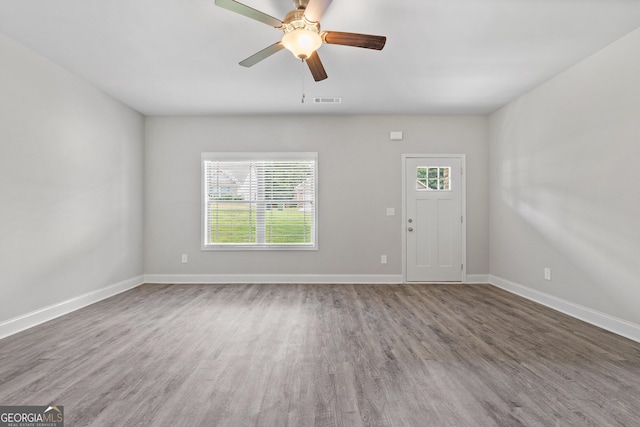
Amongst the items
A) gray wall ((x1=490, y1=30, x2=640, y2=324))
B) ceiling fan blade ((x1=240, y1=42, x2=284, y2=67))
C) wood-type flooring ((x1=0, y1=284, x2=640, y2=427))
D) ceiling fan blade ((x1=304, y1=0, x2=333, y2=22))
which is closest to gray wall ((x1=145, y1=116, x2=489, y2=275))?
gray wall ((x1=490, y1=30, x2=640, y2=324))

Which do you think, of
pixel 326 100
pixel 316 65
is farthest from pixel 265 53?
pixel 326 100

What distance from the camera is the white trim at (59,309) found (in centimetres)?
294

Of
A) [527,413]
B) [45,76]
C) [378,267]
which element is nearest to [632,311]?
[527,413]

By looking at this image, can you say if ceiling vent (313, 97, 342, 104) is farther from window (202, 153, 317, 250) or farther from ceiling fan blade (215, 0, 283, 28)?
ceiling fan blade (215, 0, 283, 28)

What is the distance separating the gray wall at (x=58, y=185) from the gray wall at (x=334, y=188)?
488 millimetres

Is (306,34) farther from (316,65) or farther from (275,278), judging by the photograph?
(275,278)

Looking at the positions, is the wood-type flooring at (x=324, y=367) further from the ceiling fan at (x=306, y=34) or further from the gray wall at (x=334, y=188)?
the ceiling fan at (x=306, y=34)

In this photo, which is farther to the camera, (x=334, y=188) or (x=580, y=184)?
(x=334, y=188)

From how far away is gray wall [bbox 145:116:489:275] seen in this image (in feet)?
16.9

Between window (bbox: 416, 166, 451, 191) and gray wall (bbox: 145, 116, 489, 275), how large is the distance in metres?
0.31

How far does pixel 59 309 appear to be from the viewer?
11.5ft

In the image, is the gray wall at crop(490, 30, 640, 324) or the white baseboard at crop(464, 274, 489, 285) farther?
the white baseboard at crop(464, 274, 489, 285)

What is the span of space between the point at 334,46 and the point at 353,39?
0.69 metres

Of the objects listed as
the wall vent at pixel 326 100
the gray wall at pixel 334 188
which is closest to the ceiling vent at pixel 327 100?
the wall vent at pixel 326 100
